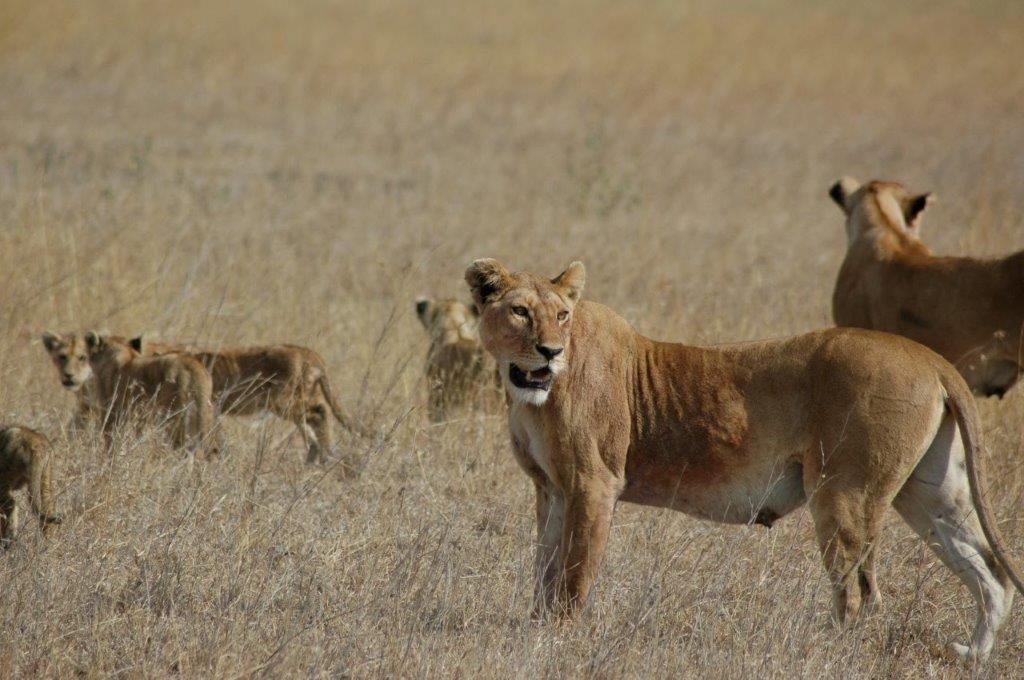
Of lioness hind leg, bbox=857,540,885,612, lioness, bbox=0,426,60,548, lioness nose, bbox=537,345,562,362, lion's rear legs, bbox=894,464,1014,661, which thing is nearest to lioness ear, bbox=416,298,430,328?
lioness, bbox=0,426,60,548

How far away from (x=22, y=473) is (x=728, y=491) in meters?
3.01

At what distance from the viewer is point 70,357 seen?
8.04 m

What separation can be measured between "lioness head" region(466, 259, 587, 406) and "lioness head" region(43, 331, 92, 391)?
331 cm

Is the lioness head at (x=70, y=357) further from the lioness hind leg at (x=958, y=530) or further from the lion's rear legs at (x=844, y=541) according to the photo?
the lioness hind leg at (x=958, y=530)

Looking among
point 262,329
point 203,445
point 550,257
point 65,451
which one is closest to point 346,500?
point 203,445

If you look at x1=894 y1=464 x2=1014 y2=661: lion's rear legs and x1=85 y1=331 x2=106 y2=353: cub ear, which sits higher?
x1=894 y1=464 x2=1014 y2=661: lion's rear legs

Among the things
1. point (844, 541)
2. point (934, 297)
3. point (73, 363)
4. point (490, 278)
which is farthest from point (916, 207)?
point (73, 363)

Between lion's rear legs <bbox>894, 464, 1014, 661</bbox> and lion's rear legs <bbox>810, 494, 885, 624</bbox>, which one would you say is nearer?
lion's rear legs <bbox>810, 494, 885, 624</bbox>

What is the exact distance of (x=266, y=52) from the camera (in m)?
24.3

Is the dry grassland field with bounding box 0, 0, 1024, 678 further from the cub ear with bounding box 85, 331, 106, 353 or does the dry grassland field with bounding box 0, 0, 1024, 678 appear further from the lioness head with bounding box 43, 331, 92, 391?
the cub ear with bounding box 85, 331, 106, 353

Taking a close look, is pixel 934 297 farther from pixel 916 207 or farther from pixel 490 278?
pixel 490 278

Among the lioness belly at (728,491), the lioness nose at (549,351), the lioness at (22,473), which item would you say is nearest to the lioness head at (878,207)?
the lioness belly at (728,491)

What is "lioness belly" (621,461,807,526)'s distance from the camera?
217 inches

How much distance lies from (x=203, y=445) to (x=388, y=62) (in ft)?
60.5
